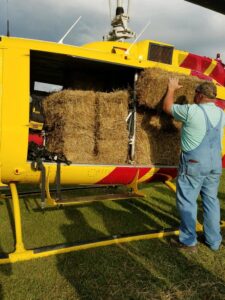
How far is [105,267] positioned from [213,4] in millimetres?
2991

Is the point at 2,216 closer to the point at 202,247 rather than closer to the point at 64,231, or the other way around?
the point at 64,231

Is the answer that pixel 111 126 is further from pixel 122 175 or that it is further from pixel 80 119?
pixel 122 175

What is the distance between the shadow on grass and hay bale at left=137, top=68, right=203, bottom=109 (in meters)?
1.94

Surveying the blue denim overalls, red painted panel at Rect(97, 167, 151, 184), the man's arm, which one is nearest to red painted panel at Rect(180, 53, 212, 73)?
the man's arm

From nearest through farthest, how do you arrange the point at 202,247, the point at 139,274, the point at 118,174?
1. the point at 139,274
2. the point at 202,247
3. the point at 118,174

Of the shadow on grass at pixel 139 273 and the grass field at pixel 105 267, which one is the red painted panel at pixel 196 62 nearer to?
the grass field at pixel 105 267

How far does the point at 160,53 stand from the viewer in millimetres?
5938

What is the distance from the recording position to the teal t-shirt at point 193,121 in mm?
4617

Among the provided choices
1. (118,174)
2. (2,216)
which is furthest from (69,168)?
(2,216)

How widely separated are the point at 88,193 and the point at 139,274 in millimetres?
4281

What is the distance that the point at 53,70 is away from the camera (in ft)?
20.8

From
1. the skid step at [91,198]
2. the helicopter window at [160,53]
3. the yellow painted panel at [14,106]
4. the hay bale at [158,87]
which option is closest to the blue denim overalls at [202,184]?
the hay bale at [158,87]

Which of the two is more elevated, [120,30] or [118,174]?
[120,30]

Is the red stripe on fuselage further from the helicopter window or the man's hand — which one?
the man's hand
